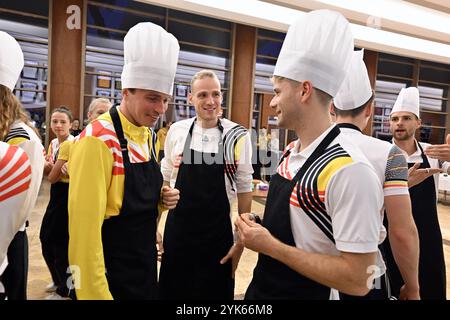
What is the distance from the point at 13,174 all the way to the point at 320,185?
76cm

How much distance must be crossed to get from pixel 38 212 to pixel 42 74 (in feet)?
13.2

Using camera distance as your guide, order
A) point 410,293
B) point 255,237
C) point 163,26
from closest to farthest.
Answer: point 255,237, point 410,293, point 163,26

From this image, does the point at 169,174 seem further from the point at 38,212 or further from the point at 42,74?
the point at 42,74

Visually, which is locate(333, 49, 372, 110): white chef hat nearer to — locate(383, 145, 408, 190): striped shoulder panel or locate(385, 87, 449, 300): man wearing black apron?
locate(383, 145, 408, 190): striped shoulder panel

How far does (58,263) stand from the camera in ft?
8.41

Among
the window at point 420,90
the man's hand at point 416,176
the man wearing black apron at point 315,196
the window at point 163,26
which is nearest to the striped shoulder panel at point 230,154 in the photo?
the man wearing black apron at point 315,196

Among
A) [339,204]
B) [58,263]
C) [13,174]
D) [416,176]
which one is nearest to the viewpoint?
[13,174]

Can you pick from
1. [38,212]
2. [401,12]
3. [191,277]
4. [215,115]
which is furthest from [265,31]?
[191,277]

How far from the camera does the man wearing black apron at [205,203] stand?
6.22 feet

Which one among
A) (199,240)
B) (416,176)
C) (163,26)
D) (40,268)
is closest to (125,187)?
(199,240)

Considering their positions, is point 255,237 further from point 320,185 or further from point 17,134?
point 17,134

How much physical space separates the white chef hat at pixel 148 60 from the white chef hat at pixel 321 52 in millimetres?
469

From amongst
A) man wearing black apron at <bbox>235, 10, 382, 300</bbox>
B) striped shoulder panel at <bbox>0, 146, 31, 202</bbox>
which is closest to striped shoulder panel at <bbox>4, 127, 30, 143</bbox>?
striped shoulder panel at <bbox>0, 146, 31, 202</bbox>

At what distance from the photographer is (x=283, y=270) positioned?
1.07 meters
